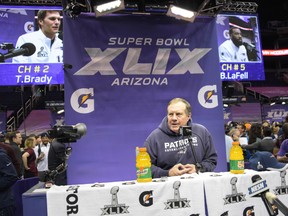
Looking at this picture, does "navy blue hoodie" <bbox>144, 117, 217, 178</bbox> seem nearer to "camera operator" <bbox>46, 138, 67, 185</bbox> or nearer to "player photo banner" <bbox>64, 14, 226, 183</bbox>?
"camera operator" <bbox>46, 138, 67, 185</bbox>

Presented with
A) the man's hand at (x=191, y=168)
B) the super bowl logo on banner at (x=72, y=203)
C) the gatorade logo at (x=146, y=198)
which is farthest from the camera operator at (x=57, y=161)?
the man's hand at (x=191, y=168)

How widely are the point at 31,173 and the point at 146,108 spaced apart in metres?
3.74

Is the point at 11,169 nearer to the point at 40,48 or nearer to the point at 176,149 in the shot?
the point at 176,149

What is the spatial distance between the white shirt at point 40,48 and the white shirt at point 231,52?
498cm

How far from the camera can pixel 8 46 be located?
929cm

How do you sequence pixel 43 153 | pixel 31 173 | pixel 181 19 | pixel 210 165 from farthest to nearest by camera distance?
pixel 43 153
pixel 31 173
pixel 181 19
pixel 210 165

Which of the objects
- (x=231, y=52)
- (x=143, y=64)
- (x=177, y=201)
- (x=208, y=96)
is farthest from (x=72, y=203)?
(x=231, y=52)

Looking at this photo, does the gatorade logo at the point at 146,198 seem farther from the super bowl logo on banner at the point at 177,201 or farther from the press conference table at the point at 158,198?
the super bowl logo on banner at the point at 177,201

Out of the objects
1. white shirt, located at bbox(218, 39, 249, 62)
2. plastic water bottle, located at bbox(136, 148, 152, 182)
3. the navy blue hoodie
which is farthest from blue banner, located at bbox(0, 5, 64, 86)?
plastic water bottle, located at bbox(136, 148, 152, 182)

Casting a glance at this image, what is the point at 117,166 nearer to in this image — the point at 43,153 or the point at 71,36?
the point at 71,36

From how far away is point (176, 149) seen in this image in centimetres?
337

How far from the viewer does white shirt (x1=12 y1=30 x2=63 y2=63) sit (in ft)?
30.8

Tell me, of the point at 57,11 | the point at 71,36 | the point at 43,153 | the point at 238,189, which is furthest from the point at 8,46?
the point at 238,189

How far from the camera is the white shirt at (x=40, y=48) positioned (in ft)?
30.8
